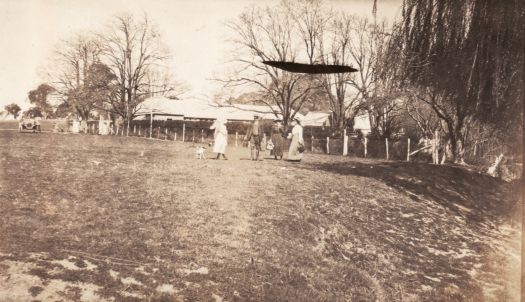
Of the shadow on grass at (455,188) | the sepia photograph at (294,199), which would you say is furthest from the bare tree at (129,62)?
the shadow on grass at (455,188)

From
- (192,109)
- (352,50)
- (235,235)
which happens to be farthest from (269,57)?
(192,109)

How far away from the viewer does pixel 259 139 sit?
409 inches

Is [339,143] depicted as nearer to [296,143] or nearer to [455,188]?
[296,143]

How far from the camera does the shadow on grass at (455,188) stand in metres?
7.19

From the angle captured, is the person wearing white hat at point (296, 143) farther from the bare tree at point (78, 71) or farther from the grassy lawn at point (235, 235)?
the bare tree at point (78, 71)

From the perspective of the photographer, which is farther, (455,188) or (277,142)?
(277,142)

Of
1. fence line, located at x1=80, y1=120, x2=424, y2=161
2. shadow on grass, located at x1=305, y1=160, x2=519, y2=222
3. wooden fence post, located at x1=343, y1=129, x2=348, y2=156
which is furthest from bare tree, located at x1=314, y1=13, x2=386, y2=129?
fence line, located at x1=80, y1=120, x2=424, y2=161

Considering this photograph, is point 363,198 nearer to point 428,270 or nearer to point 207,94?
→ point 428,270

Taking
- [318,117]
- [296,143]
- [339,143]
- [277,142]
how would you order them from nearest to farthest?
[296,143] < [277,142] < [339,143] < [318,117]

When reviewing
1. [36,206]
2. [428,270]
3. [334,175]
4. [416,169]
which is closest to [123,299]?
[36,206]

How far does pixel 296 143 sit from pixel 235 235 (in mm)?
5802

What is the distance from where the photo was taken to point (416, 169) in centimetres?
1144

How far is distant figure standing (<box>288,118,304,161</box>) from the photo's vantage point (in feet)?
34.9

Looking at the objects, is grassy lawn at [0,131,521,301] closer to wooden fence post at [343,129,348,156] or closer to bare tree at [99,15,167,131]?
bare tree at [99,15,167,131]
